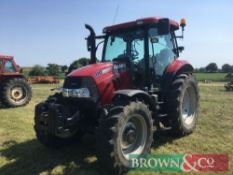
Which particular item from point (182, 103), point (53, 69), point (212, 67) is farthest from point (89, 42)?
point (212, 67)

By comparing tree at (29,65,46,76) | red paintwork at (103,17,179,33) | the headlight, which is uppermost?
tree at (29,65,46,76)

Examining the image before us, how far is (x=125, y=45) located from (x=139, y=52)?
0.38 m

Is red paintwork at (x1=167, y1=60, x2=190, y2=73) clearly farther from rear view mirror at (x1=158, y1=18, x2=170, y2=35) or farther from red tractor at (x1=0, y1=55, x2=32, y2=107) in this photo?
red tractor at (x1=0, y1=55, x2=32, y2=107)

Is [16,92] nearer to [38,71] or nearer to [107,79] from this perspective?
[107,79]

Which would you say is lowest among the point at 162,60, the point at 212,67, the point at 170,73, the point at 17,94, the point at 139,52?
the point at 17,94

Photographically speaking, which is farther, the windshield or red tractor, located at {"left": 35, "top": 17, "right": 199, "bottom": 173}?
the windshield

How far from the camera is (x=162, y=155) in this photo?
5109 mm

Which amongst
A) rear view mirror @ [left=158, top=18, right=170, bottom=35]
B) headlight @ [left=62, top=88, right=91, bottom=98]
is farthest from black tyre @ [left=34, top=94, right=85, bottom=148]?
rear view mirror @ [left=158, top=18, right=170, bottom=35]

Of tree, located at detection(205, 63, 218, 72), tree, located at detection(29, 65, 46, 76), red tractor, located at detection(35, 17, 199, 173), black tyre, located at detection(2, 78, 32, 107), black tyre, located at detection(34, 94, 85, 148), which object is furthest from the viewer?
tree, located at detection(205, 63, 218, 72)

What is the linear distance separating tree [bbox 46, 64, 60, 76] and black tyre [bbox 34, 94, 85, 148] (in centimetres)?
3920

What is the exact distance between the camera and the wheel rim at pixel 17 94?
11.4 meters

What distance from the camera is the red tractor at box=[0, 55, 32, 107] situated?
1111 cm

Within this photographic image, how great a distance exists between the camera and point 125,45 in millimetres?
5809

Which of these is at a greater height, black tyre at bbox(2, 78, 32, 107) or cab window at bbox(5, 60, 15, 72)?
cab window at bbox(5, 60, 15, 72)
